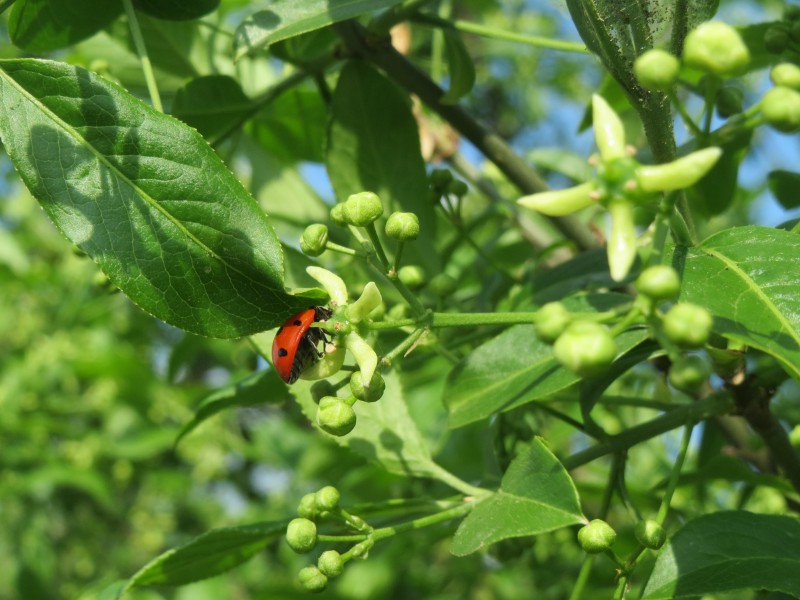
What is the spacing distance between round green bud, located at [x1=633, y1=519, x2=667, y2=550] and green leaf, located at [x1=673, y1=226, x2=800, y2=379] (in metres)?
0.30

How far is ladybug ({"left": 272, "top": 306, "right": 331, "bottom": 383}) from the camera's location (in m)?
1.29

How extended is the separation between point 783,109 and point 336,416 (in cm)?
62

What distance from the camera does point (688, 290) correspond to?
3.84 feet

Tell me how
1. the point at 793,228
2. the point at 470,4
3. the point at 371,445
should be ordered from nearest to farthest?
1. the point at 793,228
2. the point at 371,445
3. the point at 470,4

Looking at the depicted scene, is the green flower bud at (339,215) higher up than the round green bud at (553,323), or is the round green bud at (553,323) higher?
the round green bud at (553,323)

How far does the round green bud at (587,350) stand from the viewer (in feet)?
3.27

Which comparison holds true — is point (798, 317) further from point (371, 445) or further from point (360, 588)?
point (360, 588)

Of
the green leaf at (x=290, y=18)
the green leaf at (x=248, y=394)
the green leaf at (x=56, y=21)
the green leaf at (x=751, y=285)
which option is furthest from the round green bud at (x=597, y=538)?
the green leaf at (x=56, y=21)

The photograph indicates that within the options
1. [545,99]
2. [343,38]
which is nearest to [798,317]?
[343,38]

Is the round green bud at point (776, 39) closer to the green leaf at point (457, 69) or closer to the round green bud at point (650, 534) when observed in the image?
the green leaf at point (457, 69)

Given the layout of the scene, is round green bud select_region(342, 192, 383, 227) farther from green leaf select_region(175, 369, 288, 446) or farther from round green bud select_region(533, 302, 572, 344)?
green leaf select_region(175, 369, 288, 446)

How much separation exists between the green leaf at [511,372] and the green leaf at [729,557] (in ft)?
0.84

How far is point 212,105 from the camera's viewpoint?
188cm

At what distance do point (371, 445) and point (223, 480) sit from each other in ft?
12.3
